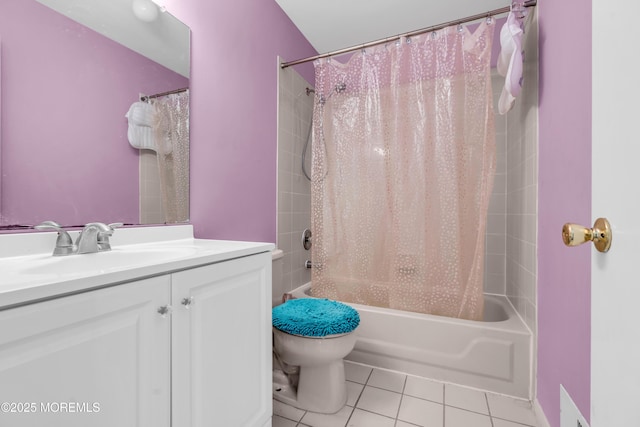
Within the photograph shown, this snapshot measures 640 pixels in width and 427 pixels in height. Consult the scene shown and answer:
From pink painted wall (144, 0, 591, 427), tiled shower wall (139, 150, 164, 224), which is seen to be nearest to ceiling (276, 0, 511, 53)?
pink painted wall (144, 0, 591, 427)

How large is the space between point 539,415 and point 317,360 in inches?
39.3

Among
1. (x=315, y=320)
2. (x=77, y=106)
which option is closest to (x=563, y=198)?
(x=315, y=320)

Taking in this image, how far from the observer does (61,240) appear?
91cm

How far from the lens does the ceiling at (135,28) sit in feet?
3.36

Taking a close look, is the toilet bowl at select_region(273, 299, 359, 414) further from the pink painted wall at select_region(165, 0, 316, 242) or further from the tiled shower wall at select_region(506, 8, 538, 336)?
the tiled shower wall at select_region(506, 8, 538, 336)

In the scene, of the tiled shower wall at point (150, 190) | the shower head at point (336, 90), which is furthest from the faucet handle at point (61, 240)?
the shower head at point (336, 90)

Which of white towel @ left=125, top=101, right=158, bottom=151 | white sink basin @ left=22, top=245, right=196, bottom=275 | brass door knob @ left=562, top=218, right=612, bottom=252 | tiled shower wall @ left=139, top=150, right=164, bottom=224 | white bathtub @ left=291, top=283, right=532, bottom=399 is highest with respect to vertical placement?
white towel @ left=125, top=101, right=158, bottom=151

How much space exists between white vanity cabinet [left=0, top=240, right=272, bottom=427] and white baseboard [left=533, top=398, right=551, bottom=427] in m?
1.14

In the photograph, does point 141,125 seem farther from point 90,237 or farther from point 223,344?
point 223,344

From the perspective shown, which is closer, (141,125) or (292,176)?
(141,125)

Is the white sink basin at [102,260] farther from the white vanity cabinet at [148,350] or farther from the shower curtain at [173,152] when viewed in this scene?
the shower curtain at [173,152]

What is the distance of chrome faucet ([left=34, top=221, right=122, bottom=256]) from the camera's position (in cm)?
90
